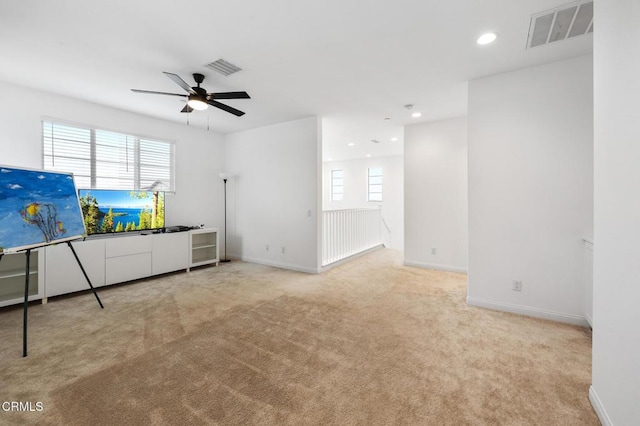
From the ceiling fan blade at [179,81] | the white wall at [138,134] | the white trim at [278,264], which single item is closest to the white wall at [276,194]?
the white trim at [278,264]

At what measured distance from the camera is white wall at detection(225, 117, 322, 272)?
15.9 feet

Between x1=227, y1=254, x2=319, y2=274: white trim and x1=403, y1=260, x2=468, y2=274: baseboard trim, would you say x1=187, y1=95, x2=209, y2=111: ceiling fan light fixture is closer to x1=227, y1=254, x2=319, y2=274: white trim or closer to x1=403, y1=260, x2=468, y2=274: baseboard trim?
x1=227, y1=254, x2=319, y2=274: white trim

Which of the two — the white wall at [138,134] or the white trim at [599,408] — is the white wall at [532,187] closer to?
the white trim at [599,408]

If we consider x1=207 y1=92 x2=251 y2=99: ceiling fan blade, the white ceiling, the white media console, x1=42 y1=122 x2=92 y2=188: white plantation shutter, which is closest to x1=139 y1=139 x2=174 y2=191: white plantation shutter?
x1=42 y1=122 x2=92 y2=188: white plantation shutter

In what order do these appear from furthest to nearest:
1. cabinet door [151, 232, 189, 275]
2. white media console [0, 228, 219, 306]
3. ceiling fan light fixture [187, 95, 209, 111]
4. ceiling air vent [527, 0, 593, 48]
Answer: cabinet door [151, 232, 189, 275], white media console [0, 228, 219, 306], ceiling fan light fixture [187, 95, 209, 111], ceiling air vent [527, 0, 593, 48]

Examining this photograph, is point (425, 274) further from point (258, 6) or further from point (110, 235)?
point (110, 235)

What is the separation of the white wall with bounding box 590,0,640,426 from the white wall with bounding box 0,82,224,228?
5.78m

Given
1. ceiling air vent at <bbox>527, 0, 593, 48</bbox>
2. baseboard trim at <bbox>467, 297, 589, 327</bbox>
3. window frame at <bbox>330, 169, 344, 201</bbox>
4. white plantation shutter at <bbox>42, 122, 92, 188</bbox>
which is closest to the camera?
ceiling air vent at <bbox>527, 0, 593, 48</bbox>

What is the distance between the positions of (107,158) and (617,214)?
595cm

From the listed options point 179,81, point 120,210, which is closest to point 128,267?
point 120,210

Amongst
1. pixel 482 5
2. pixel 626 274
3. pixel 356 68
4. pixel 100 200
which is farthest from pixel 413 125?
pixel 100 200

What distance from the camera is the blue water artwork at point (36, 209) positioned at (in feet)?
7.93

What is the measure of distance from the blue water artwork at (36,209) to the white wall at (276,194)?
2924 millimetres

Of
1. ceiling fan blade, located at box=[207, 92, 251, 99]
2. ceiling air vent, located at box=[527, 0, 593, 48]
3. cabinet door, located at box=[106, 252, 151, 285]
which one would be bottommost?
cabinet door, located at box=[106, 252, 151, 285]
